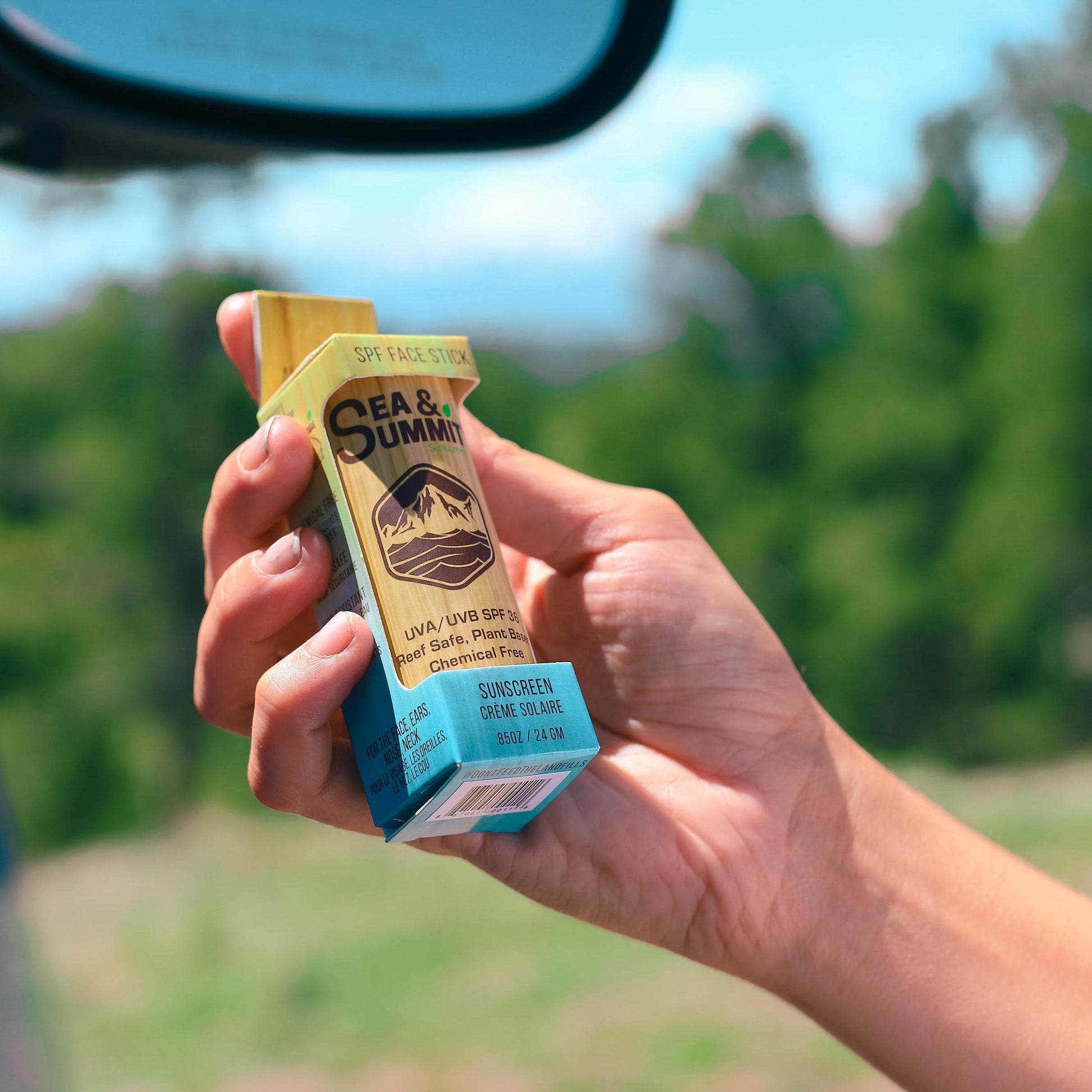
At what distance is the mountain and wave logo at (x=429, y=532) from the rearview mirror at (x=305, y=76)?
1.48 feet

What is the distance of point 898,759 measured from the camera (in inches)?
487

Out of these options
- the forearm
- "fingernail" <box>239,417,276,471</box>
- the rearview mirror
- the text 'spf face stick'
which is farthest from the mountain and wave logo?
the forearm

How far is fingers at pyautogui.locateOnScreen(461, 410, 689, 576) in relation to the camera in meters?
1.25

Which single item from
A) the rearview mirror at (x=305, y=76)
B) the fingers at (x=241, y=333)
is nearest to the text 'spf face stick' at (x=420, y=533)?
the fingers at (x=241, y=333)

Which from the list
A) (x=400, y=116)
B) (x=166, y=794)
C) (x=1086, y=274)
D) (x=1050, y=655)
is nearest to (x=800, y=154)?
(x=1086, y=274)

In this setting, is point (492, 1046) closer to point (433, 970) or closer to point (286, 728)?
point (433, 970)

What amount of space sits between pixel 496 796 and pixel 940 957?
586 millimetres

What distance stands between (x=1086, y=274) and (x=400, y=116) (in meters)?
13.5

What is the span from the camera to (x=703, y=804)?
1.23m

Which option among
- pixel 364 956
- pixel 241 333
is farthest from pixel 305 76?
pixel 364 956

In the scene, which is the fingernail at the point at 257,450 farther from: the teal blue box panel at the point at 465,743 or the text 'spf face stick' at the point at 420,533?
the teal blue box panel at the point at 465,743

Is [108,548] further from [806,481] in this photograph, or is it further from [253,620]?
[253,620]

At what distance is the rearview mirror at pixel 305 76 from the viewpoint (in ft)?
3.39

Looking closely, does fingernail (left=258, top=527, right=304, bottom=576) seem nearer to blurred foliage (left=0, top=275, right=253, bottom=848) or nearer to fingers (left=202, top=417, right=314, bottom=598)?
fingers (left=202, top=417, right=314, bottom=598)
